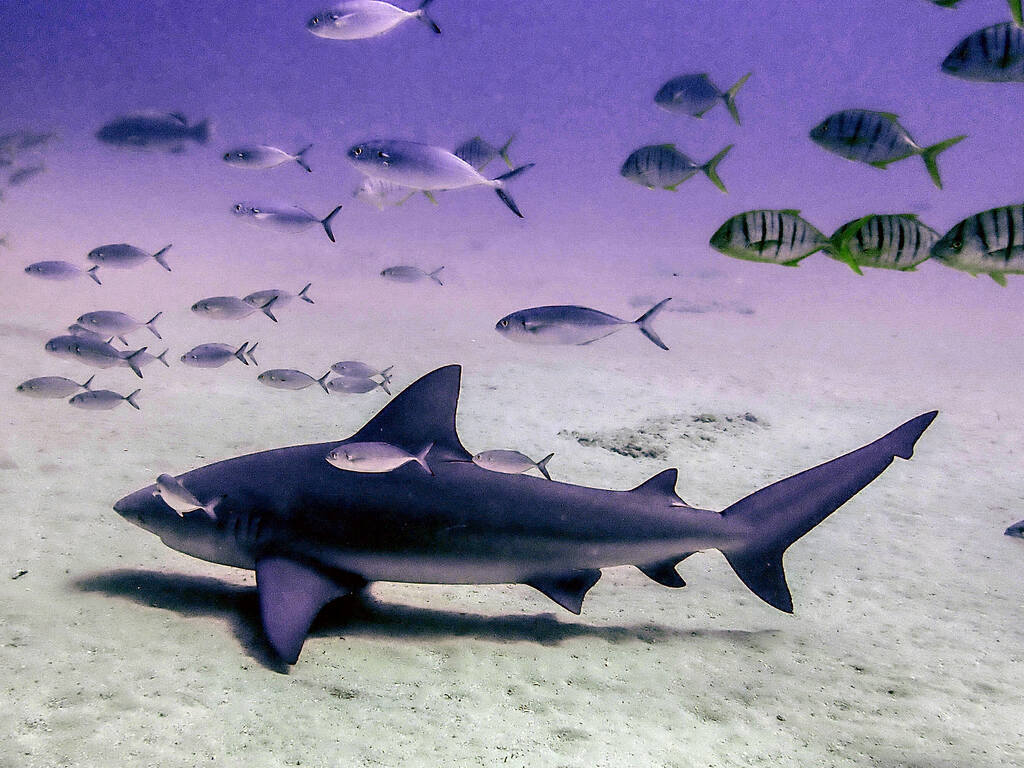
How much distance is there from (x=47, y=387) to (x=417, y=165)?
4027mm

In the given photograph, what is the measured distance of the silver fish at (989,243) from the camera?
224 cm

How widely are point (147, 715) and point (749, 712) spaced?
240cm

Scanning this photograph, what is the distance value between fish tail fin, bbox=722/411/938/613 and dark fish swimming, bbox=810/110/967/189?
174cm

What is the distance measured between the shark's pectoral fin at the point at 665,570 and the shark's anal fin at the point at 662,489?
29cm

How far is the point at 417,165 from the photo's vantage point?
4.29m

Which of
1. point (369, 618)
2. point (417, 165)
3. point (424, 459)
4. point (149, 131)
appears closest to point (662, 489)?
point (424, 459)

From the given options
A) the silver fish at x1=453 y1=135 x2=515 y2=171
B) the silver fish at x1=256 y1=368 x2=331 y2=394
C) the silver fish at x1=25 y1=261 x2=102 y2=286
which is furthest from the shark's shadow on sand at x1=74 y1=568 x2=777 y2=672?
the silver fish at x1=25 y1=261 x2=102 y2=286

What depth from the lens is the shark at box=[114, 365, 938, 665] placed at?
2.93m

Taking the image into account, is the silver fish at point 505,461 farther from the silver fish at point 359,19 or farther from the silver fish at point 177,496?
the silver fish at point 359,19

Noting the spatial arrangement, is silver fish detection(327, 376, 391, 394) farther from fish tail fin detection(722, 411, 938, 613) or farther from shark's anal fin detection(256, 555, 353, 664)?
fish tail fin detection(722, 411, 938, 613)

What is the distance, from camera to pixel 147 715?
2111 millimetres

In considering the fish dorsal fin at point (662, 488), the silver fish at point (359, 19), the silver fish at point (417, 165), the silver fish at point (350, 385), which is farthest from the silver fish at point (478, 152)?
the fish dorsal fin at point (662, 488)

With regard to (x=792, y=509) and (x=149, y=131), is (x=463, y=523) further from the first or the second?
(x=149, y=131)

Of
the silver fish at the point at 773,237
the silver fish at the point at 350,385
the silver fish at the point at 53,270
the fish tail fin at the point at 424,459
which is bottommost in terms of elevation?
the silver fish at the point at 350,385
